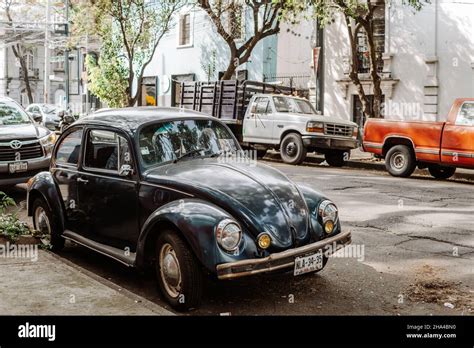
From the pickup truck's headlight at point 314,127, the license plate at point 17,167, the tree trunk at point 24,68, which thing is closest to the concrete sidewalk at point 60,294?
the license plate at point 17,167

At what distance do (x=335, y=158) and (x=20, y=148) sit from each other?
10.1 m

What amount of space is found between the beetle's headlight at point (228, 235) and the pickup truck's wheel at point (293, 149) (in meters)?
12.5

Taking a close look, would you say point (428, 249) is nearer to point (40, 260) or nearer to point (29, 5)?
point (40, 260)

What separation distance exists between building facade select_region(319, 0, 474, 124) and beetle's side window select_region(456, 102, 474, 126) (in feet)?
24.5

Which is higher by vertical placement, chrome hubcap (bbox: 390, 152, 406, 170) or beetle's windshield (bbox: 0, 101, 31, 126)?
beetle's windshield (bbox: 0, 101, 31, 126)

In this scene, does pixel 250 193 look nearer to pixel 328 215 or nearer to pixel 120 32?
pixel 328 215

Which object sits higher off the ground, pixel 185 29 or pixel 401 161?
pixel 185 29

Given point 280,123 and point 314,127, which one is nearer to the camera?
point 314,127

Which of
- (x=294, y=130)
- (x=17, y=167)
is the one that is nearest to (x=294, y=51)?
(x=294, y=130)

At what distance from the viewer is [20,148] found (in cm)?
1070

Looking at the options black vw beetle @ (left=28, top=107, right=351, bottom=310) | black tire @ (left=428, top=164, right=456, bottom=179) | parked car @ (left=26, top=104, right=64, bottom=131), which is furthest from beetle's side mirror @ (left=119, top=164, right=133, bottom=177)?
parked car @ (left=26, top=104, right=64, bottom=131)

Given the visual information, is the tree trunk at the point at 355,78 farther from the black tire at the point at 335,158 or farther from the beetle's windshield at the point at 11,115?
the beetle's windshield at the point at 11,115

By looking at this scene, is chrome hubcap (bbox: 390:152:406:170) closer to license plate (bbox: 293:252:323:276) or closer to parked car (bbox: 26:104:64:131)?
license plate (bbox: 293:252:323:276)

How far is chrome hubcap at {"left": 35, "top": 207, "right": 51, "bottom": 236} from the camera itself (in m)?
7.40
